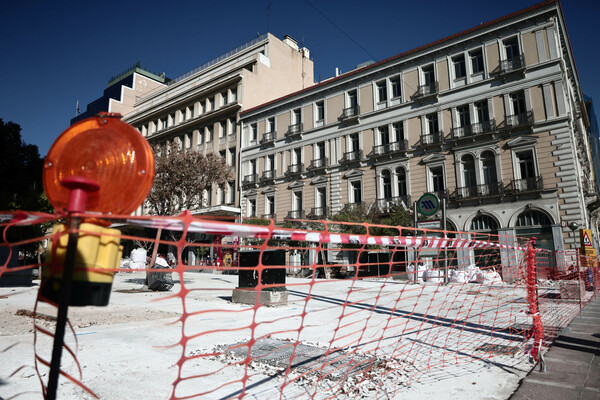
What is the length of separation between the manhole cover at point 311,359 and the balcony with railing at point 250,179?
1184 inches

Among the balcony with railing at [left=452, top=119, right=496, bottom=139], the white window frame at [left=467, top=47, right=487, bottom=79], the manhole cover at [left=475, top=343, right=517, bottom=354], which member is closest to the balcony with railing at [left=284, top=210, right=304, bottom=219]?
the balcony with railing at [left=452, top=119, right=496, bottom=139]

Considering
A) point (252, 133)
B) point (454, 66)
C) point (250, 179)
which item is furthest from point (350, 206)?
point (252, 133)

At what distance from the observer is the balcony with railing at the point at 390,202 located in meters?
24.7

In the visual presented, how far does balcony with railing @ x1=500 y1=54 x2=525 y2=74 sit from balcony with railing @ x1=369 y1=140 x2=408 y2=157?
7.32 metres

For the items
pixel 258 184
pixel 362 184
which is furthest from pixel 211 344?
pixel 258 184

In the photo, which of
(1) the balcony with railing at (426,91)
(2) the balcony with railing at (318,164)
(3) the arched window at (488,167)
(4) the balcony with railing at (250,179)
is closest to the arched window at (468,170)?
(3) the arched window at (488,167)

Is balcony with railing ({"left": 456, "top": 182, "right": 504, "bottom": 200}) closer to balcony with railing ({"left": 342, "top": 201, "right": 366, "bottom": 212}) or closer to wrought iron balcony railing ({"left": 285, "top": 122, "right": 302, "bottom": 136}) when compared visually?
balcony with railing ({"left": 342, "top": 201, "right": 366, "bottom": 212})

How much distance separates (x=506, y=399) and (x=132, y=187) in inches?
136

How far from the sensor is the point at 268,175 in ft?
110

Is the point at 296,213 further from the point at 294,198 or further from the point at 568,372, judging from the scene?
the point at 568,372

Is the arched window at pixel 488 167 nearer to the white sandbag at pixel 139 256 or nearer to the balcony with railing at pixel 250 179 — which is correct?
the balcony with railing at pixel 250 179

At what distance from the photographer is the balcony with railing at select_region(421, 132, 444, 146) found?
2384 cm

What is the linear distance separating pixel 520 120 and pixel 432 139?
5220 millimetres

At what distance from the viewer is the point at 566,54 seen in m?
23.1
